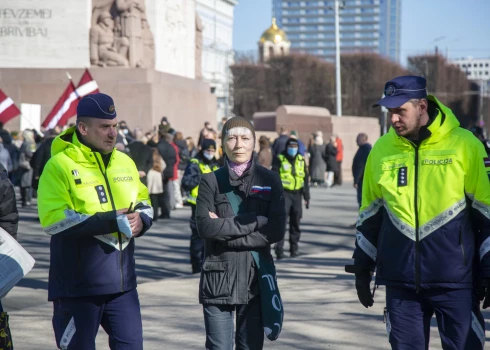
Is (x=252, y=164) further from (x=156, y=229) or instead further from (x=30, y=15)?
(x=30, y=15)

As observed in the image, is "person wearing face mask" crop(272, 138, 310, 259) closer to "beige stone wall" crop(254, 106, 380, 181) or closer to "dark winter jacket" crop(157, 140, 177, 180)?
"dark winter jacket" crop(157, 140, 177, 180)

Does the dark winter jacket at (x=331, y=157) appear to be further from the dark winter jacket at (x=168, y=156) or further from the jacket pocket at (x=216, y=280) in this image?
the jacket pocket at (x=216, y=280)

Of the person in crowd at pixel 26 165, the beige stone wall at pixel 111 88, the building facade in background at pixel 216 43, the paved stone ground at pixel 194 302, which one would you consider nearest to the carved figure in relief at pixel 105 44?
the beige stone wall at pixel 111 88

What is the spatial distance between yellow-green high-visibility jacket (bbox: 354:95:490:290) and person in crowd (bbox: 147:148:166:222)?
12465 mm

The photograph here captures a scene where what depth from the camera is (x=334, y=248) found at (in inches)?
566

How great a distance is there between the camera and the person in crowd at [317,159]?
99.1ft

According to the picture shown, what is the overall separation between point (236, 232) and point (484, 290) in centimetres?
127

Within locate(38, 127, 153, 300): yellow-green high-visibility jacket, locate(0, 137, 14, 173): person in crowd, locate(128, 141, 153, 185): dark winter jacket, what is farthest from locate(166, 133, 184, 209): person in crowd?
locate(38, 127, 153, 300): yellow-green high-visibility jacket

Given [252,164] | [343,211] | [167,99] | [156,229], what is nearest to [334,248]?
[156,229]

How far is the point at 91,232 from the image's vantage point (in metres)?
5.17

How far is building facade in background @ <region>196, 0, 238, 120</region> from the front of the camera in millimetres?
100831

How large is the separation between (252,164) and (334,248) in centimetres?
910

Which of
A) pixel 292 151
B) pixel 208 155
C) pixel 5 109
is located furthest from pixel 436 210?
pixel 5 109

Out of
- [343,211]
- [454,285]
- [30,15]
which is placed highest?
[30,15]
